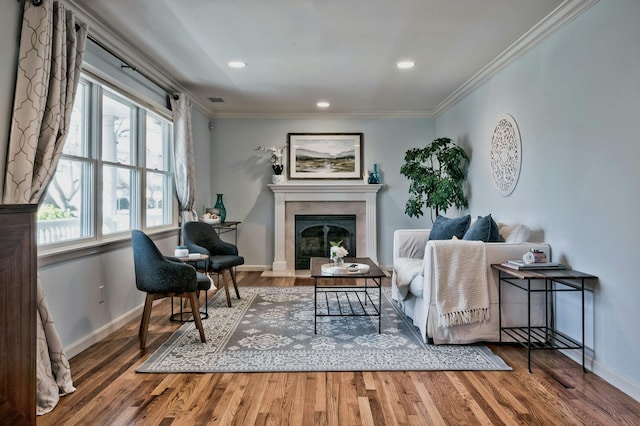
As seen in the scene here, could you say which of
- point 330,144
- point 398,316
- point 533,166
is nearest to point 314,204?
point 330,144

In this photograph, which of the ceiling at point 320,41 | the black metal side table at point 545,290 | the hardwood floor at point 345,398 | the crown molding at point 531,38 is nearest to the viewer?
the hardwood floor at point 345,398

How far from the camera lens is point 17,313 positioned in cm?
149

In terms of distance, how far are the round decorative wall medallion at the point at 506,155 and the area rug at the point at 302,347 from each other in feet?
5.45

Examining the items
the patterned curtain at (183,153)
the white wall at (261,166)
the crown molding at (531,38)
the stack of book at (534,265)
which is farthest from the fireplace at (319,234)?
the stack of book at (534,265)

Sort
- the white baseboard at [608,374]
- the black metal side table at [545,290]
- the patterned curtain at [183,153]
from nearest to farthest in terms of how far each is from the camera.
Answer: the white baseboard at [608,374] → the black metal side table at [545,290] → the patterned curtain at [183,153]

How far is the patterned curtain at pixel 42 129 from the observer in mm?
2277

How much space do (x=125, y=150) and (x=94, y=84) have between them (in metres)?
0.78

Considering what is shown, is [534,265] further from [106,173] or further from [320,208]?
[320,208]

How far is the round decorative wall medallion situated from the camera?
3.72 metres

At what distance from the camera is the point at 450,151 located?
5000 millimetres

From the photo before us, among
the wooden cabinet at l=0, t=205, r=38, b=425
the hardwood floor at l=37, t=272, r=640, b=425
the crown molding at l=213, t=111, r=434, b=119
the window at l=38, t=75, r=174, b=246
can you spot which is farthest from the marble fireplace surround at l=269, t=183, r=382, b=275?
the wooden cabinet at l=0, t=205, r=38, b=425

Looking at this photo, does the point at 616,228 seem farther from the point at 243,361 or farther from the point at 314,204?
the point at 314,204

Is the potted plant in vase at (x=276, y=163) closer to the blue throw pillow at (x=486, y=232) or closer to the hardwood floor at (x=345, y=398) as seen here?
the blue throw pillow at (x=486, y=232)

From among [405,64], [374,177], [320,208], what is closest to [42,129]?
[405,64]
